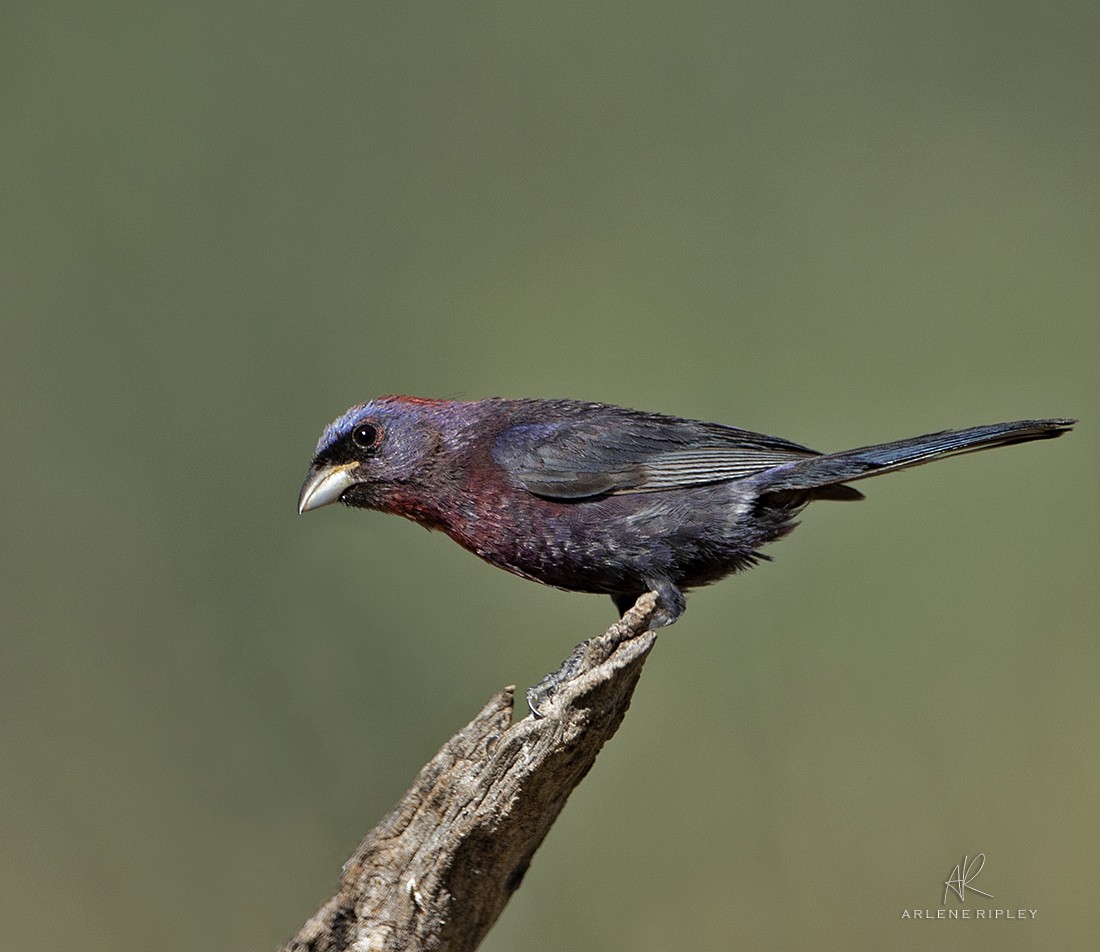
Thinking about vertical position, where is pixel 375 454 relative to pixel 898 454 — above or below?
below

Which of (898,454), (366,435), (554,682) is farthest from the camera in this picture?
(366,435)

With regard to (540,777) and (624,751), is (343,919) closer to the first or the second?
(540,777)

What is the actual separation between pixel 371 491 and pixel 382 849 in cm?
166

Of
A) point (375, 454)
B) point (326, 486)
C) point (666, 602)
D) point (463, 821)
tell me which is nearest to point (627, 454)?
point (666, 602)

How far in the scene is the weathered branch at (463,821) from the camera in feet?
11.2

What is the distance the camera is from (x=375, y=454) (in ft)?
15.6

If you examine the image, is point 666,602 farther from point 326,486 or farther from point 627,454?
point 326,486

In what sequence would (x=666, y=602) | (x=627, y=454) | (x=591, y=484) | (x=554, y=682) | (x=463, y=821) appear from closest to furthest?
(x=463, y=821), (x=554, y=682), (x=666, y=602), (x=591, y=484), (x=627, y=454)

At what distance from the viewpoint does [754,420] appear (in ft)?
21.0

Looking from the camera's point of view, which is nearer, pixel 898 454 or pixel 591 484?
pixel 898 454

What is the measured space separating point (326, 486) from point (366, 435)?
255 millimetres

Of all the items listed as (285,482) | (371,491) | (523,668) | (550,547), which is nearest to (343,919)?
(550,547)

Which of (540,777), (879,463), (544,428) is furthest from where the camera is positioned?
(544,428)

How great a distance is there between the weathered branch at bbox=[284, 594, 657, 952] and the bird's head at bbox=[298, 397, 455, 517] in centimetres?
144
